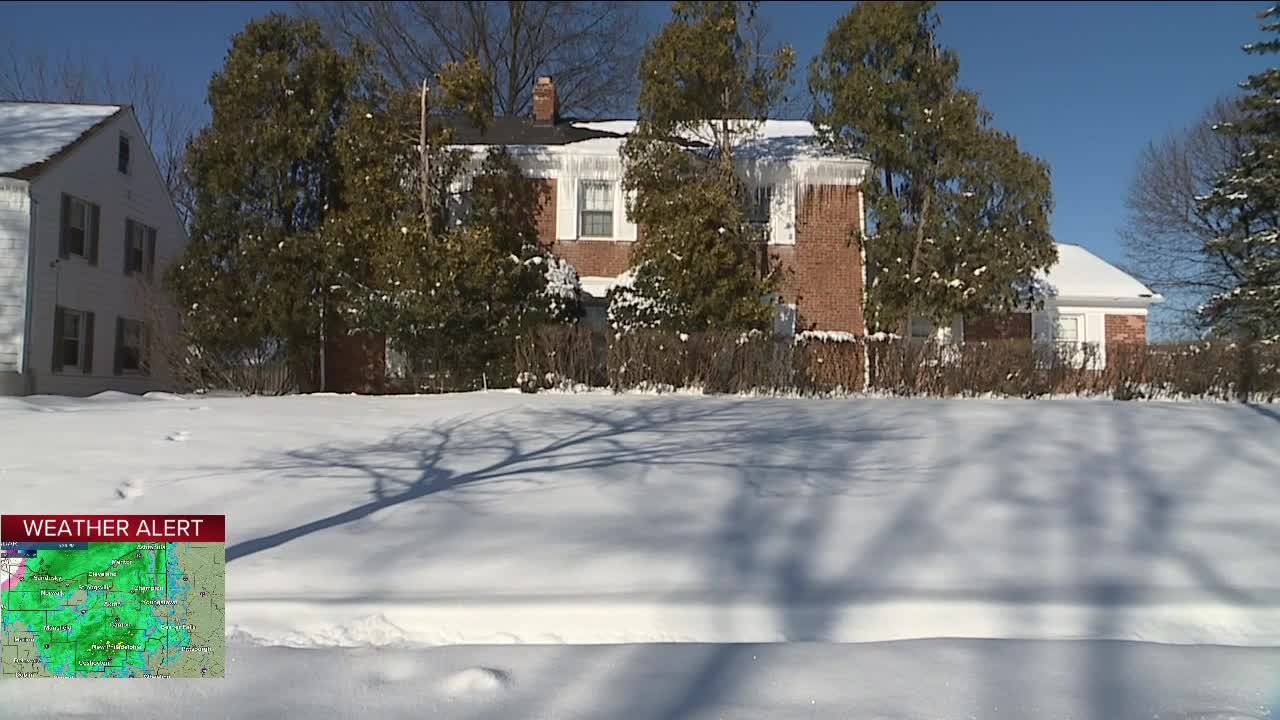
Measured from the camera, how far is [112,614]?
4.33 m

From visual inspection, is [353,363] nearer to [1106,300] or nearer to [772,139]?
[772,139]

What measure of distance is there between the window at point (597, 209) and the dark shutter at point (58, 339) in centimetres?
1099

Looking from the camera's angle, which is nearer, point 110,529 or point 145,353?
point 110,529

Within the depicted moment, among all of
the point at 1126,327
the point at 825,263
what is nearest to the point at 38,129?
the point at 825,263

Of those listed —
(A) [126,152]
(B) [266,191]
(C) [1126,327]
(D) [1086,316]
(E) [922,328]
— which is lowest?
(E) [922,328]

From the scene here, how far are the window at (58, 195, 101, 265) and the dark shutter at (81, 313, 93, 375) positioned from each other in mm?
1260

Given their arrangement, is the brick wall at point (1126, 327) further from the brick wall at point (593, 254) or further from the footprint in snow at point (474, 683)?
the footprint in snow at point (474, 683)

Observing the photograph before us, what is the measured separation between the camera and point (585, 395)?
13633 millimetres

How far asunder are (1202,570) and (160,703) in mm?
6049

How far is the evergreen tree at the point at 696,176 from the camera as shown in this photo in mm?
15836

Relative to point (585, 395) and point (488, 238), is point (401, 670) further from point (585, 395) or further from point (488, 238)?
point (488, 238)

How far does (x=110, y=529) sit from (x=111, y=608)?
1561mm

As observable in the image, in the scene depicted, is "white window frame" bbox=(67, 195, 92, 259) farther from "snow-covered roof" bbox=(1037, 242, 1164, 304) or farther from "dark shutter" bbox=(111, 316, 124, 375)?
"snow-covered roof" bbox=(1037, 242, 1164, 304)

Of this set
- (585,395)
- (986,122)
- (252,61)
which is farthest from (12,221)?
(986,122)
